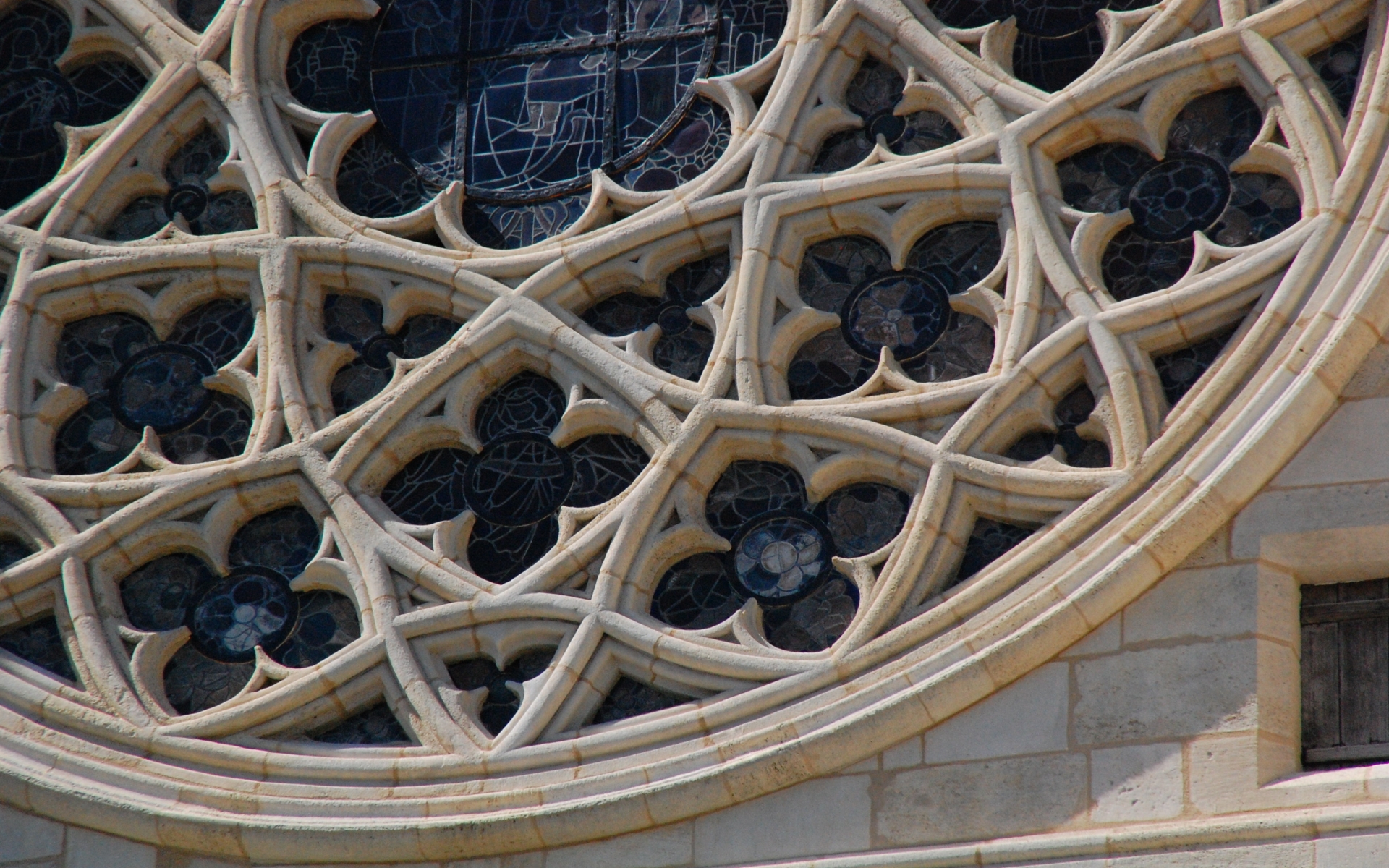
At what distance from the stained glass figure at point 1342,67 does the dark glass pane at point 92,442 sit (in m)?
5.59

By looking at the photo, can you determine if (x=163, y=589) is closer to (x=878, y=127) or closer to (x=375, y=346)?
(x=375, y=346)

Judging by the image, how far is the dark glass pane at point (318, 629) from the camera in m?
11.5

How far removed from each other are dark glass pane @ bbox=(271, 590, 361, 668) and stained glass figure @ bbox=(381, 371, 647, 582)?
1.66 ft

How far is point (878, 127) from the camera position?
1198 cm

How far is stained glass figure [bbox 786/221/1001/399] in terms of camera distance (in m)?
11.4

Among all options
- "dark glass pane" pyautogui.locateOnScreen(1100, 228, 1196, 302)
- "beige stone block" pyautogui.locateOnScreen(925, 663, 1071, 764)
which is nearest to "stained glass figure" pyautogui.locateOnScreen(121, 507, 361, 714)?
"beige stone block" pyautogui.locateOnScreen(925, 663, 1071, 764)

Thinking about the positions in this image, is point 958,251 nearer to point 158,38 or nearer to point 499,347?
point 499,347

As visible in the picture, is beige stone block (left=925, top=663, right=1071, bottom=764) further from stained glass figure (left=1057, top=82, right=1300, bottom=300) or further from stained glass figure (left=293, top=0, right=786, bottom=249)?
stained glass figure (left=293, top=0, right=786, bottom=249)

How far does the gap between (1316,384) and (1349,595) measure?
33.7 inches

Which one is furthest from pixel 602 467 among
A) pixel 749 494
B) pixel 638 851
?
pixel 638 851

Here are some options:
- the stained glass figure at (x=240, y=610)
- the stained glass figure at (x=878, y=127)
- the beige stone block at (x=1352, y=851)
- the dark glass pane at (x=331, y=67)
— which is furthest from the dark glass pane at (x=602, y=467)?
the beige stone block at (x=1352, y=851)

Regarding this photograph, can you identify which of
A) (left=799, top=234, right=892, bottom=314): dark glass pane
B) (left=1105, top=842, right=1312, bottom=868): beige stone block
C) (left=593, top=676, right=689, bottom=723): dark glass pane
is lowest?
(left=1105, top=842, right=1312, bottom=868): beige stone block

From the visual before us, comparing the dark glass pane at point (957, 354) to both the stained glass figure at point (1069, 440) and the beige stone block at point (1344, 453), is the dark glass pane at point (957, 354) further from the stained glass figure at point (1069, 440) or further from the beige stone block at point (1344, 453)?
the beige stone block at point (1344, 453)

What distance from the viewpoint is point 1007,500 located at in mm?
10750
